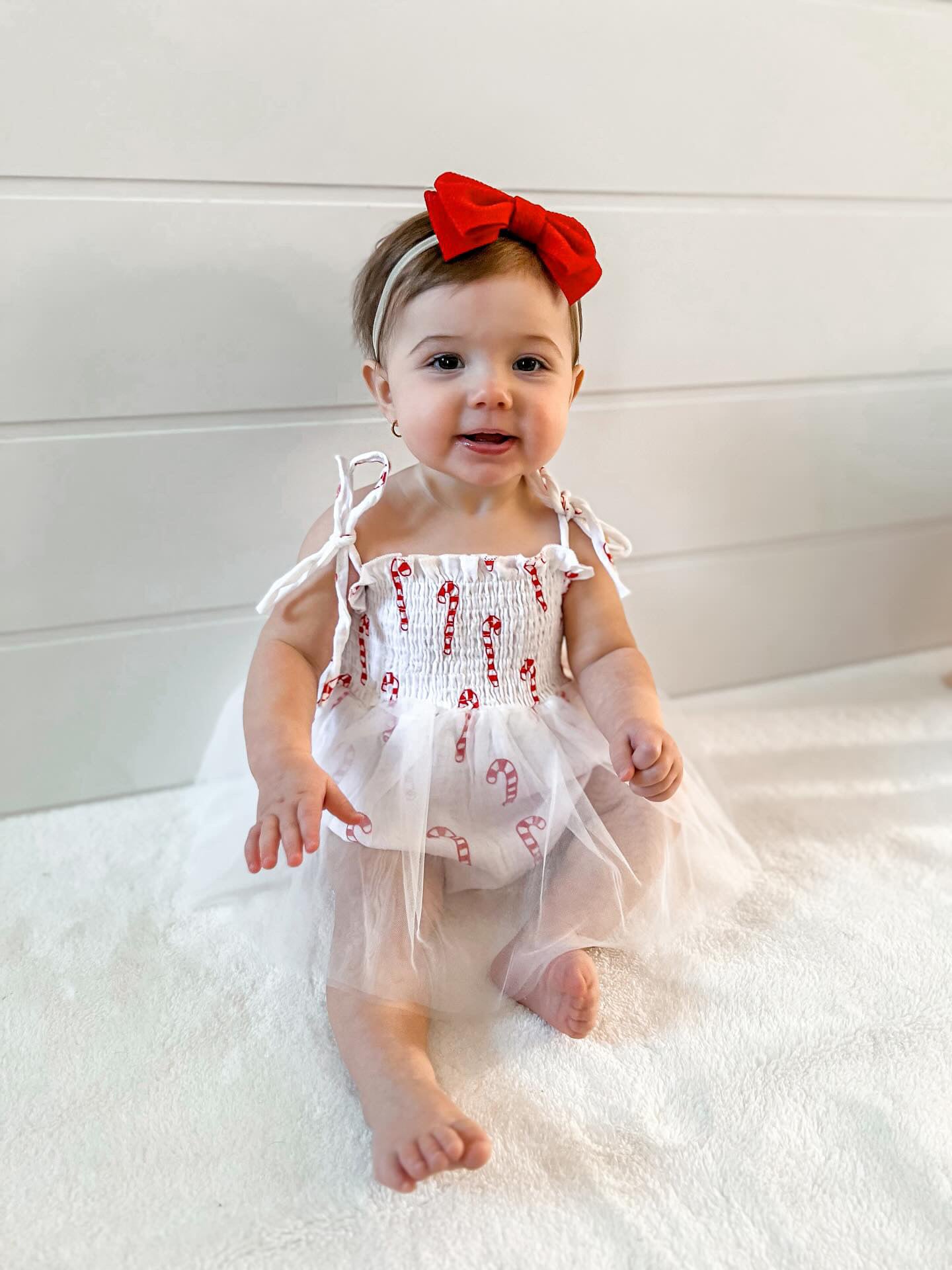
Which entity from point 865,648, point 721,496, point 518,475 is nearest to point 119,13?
point 518,475

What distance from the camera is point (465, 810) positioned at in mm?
918

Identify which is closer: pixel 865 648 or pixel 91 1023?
pixel 91 1023

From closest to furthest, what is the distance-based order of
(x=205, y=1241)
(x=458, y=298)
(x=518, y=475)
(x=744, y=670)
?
(x=205, y=1241)
(x=458, y=298)
(x=518, y=475)
(x=744, y=670)

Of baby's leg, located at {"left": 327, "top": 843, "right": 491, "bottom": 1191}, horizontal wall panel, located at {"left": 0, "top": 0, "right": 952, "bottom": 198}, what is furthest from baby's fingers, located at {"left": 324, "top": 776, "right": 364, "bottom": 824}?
horizontal wall panel, located at {"left": 0, "top": 0, "right": 952, "bottom": 198}

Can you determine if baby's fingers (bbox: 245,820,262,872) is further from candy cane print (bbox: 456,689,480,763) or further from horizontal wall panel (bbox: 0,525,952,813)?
horizontal wall panel (bbox: 0,525,952,813)

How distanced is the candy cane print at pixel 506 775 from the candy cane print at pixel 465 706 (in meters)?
A: 0.03

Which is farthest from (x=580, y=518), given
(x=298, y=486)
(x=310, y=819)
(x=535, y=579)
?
(x=310, y=819)

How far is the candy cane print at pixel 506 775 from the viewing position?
3.01ft

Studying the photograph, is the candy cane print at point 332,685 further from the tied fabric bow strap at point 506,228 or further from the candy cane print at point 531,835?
the tied fabric bow strap at point 506,228

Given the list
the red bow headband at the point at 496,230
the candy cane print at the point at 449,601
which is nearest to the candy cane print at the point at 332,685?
the candy cane print at the point at 449,601

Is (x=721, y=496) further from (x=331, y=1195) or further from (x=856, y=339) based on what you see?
(x=331, y=1195)

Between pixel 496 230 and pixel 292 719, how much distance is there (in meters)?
0.43

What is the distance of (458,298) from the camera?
825 millimetres

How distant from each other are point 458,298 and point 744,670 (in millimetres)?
761
